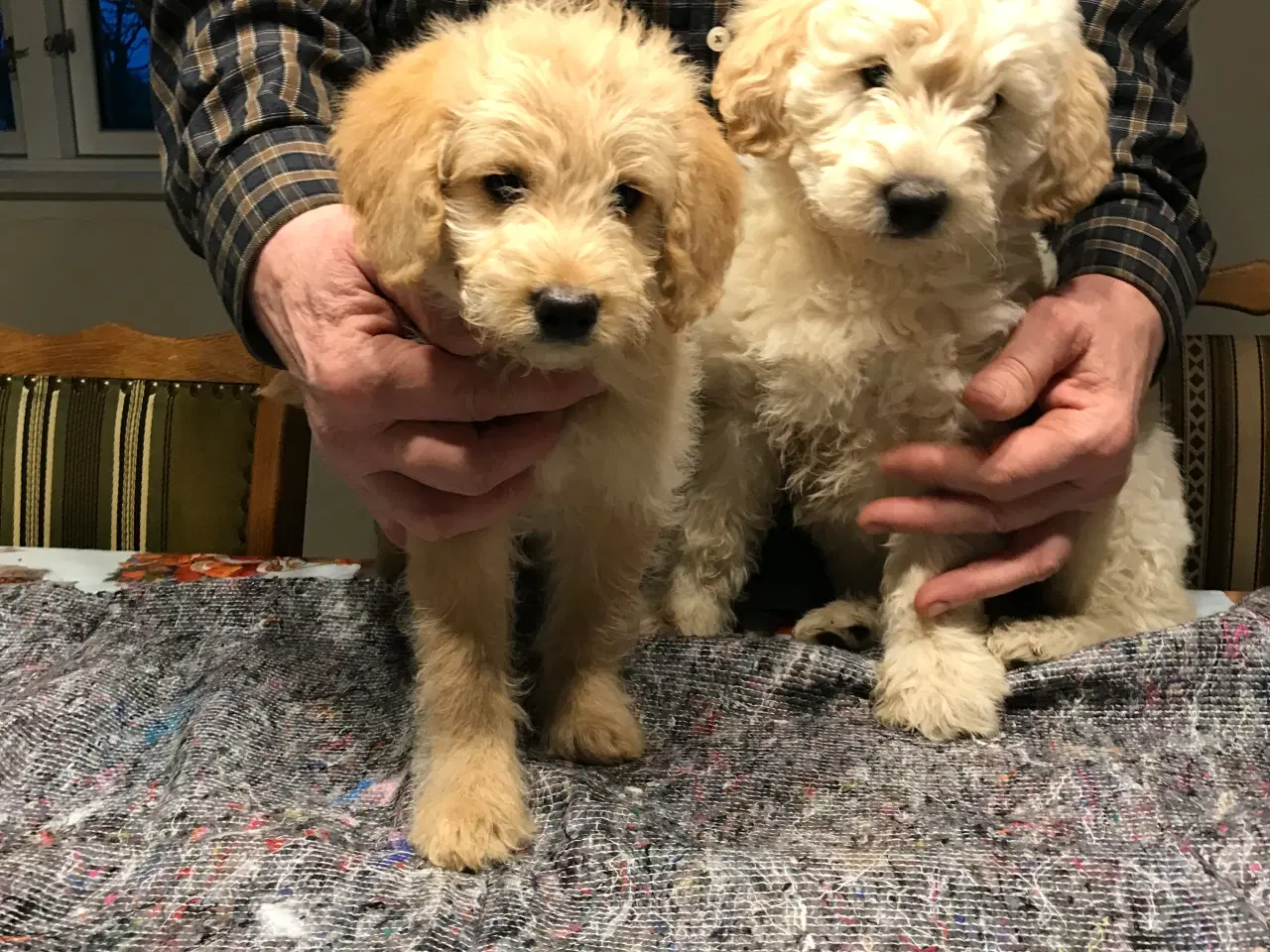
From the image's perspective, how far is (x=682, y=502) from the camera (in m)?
1.34

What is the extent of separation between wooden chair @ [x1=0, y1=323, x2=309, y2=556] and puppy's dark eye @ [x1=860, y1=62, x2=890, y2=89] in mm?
1265

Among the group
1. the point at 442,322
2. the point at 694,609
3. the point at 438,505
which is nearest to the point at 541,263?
the point at 442,322

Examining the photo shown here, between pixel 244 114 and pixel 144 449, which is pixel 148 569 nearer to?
pixel 144 449

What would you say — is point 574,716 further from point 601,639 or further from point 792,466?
point 792,466

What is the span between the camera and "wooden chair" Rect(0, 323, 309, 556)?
1.88m

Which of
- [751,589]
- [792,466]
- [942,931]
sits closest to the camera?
[942,931]

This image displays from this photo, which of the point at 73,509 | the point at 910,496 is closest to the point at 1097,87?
the point at 910,496

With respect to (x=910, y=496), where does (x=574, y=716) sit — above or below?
below

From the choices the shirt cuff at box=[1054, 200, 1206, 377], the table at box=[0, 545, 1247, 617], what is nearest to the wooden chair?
the table at box=[0, 545, 1247, 617]

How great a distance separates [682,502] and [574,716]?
0.38 meters

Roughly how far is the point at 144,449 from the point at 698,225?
146cm

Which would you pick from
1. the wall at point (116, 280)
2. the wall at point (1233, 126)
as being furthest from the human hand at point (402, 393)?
the wall at point (1233, 126)

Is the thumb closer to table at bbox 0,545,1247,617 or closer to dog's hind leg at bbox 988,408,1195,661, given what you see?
dog's hind leg at bbox 988,408,1195,661

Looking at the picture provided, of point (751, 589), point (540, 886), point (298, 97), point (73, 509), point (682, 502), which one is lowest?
point (73, 509)
